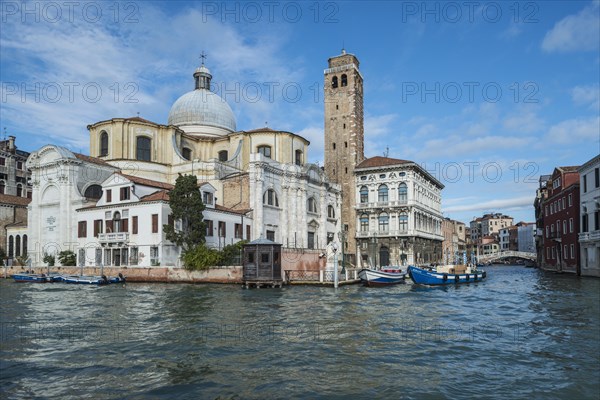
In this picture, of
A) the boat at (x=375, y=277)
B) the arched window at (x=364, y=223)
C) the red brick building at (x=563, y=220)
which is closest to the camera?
the boat at (x=375, y=277)

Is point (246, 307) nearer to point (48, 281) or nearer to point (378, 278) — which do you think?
point (378, 278)

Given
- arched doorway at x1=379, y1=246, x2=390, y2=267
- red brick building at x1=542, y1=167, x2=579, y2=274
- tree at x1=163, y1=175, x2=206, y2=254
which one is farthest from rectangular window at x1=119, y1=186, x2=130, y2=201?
red brick building at x1=542, y1=167, x2=579, y2=274

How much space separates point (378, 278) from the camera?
102 feet

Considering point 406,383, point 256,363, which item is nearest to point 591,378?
point 406,383

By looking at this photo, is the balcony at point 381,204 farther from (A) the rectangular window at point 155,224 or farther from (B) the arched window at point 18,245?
(B) the arched window at point 18,245

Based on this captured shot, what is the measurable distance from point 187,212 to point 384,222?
25881 millimetres

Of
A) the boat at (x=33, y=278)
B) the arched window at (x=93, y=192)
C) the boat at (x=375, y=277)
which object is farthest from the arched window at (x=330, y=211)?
the boat at (x=33, y=278)

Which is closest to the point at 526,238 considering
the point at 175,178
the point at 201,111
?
the point at 201,111

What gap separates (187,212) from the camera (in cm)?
3259

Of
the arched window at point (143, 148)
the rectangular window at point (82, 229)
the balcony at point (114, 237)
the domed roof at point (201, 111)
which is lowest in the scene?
the balcony at point (114, 237)

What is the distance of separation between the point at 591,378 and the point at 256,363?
661 centimetres

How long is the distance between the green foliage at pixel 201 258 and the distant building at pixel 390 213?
23.2 metres

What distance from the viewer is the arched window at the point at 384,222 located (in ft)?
172

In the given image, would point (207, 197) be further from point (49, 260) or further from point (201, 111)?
point (201, 111)
